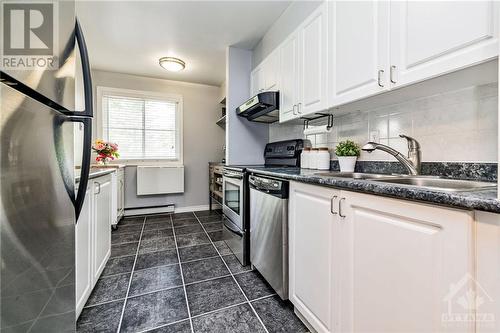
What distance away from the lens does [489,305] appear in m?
0.55

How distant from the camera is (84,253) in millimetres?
1347

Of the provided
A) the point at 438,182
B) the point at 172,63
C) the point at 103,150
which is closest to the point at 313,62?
the point at 438,182

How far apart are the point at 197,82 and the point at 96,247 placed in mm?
3408

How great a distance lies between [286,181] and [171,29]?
2307 millimetres

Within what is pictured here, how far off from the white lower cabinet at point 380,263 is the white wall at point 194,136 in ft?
10.7

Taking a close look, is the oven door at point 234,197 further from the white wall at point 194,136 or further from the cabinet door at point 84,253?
the white wall at point 194,136

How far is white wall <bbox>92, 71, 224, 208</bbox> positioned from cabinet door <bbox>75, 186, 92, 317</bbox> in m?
2.54

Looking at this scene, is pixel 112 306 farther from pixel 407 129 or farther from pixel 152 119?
pixel 152 119

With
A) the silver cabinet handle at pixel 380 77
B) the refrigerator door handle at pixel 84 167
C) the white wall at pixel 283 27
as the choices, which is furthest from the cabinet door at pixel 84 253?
the white wall at pixel 283 27

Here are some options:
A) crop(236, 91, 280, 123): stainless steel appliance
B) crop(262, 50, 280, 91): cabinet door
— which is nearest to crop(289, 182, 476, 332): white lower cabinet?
crop(236, 91, 280, 123): stainless steel appliance

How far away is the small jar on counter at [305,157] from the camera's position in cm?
201

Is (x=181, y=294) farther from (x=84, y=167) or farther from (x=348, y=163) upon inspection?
(x=348, y=163)

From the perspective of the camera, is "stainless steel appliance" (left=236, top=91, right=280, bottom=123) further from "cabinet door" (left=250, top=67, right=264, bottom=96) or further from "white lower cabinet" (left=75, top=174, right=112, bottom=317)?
"white lower cabinet" (left=75, top=174, right=112, bottom=317)

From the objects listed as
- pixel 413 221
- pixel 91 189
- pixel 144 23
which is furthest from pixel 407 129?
pixel 144 23
